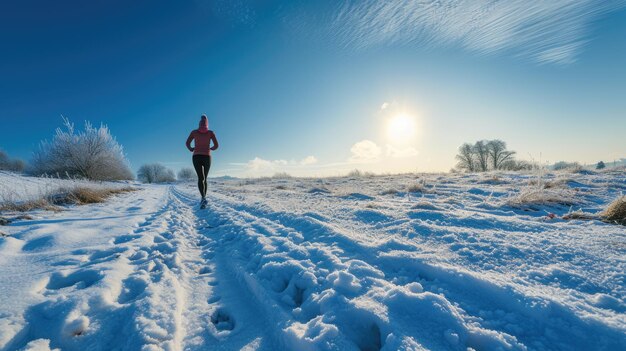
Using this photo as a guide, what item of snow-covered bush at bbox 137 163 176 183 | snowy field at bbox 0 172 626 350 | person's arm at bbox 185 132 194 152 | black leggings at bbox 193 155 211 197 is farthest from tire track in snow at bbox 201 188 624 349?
snow-covered bush at bbox 137 163 176 183

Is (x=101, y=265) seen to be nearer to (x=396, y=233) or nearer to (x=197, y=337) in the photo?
(x=197, y=337)

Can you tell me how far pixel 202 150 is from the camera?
6883mm

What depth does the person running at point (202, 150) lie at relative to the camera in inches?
268

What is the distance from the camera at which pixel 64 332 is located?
1288 millimetres

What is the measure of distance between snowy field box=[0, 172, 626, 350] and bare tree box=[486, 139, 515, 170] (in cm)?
4423

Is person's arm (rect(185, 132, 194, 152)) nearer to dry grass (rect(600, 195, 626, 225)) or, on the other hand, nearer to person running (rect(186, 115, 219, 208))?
person running (rect(186, 115, 219, 208))

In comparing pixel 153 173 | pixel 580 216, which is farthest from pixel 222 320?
pixel 153 173

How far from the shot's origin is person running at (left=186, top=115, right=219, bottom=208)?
6.80m

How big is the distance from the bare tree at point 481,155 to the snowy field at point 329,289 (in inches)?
1728

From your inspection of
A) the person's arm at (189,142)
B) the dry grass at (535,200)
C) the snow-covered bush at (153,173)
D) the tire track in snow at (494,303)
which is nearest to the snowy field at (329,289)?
the tire track in snow at (494,303)

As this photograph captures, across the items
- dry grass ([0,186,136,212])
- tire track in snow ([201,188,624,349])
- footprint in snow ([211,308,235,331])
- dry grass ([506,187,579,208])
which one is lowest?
footprint in snow ([211,308,235,331])

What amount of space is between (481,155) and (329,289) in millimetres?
46854

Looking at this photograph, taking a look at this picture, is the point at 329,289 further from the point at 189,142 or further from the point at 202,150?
the point at 189,142

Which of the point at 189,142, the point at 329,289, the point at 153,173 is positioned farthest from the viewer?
the point at 153,173
